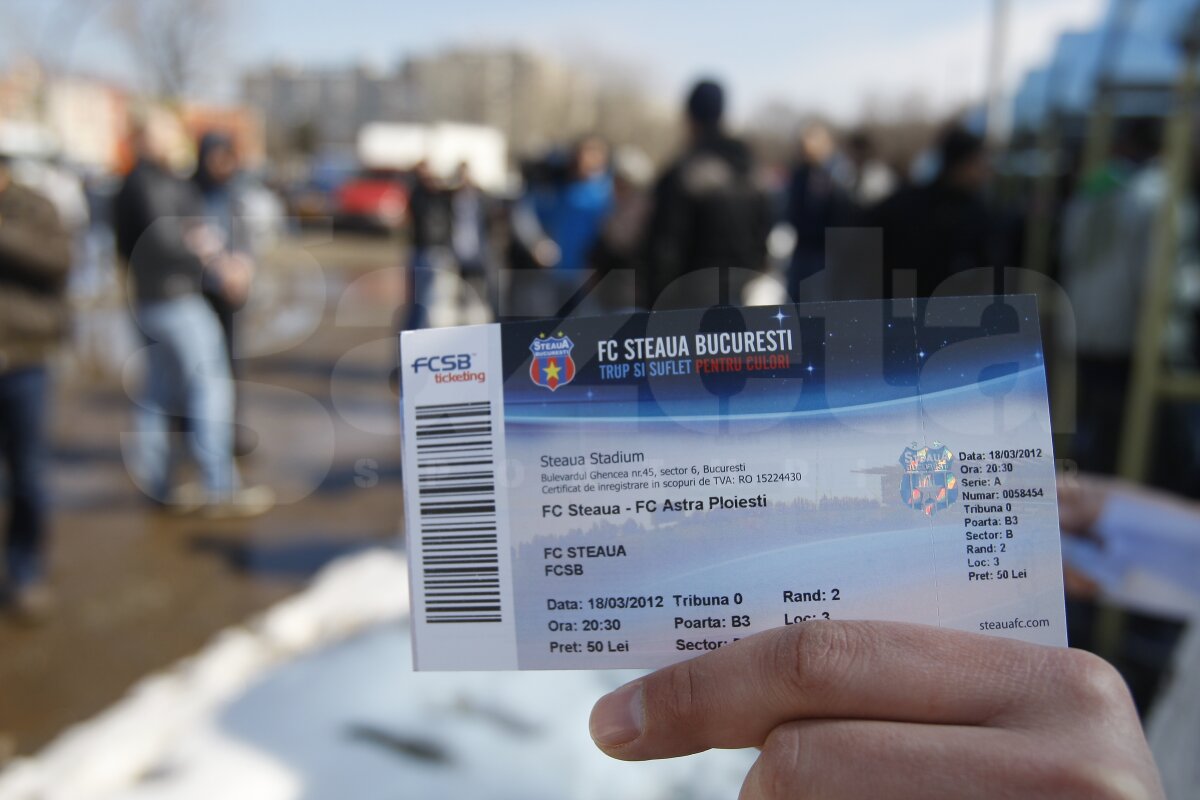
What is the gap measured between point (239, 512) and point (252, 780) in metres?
3.35

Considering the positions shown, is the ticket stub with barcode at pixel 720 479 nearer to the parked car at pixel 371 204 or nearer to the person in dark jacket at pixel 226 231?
the person in dark jacket at pixel 226 231

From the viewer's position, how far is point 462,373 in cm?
72

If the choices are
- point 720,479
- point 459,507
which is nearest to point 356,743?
point 459,507

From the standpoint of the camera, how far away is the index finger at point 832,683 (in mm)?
546

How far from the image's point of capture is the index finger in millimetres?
546

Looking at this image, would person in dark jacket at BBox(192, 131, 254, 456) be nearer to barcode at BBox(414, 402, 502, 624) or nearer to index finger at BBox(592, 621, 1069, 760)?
barcode at BBox(414, 402, 502, 624)

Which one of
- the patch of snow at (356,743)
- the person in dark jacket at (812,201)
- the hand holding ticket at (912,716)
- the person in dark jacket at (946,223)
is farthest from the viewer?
the person in dark jacket at (812,201)

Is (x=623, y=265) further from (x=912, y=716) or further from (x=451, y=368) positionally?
(x=912, y=716)

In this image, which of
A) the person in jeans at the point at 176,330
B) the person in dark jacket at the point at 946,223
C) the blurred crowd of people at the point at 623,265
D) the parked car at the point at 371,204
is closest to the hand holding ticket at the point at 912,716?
the blurred crowd of people at the point at 623,265

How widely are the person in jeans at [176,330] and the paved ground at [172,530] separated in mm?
249

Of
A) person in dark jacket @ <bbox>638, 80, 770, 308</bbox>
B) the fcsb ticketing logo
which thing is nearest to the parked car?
person in dark jacket @ <bbox>638, 80, 770, 308</bbox>

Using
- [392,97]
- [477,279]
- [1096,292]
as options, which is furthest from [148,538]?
[392,97]

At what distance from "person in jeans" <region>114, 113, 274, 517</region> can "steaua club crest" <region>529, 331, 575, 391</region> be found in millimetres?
4143

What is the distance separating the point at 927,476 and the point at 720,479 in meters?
0.16
